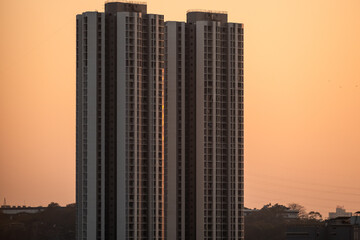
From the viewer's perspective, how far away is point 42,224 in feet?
501

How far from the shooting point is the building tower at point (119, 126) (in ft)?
289

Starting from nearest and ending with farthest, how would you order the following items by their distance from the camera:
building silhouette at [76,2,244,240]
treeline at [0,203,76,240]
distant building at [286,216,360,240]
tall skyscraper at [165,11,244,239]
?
building silhouette at [76,2,244,240]
tall skyscraper at [165,11,244,239]
distant building at [286,216,360,240]
treeline at [0,203,76,240]

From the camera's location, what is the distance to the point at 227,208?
92.9 meters

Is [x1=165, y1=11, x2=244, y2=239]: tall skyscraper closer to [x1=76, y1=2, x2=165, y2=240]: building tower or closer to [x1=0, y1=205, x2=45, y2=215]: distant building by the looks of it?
[x1=76, y1=2, x2=165, y2=240]: building tower

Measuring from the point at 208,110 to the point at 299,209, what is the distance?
87531 mm

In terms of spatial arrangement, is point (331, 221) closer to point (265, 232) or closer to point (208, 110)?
point (208, 110)

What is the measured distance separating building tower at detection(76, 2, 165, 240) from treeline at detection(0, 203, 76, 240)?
52.4 m

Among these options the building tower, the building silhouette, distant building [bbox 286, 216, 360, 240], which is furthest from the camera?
distant building [bbox 286, 216, 360, 240]

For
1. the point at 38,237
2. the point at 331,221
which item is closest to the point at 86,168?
the point at 331,221

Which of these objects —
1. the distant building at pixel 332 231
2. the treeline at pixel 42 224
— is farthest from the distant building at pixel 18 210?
the distant building at pixel 332 231

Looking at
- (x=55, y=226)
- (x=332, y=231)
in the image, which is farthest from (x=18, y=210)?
(x=332, y=231)

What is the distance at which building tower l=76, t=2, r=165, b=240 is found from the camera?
88.1 meters

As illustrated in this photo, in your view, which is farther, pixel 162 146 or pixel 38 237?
pixel 38 237

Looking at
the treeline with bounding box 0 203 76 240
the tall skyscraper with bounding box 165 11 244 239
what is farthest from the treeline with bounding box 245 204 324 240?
the tall skyscraper with bounding box 165 11 244 239
